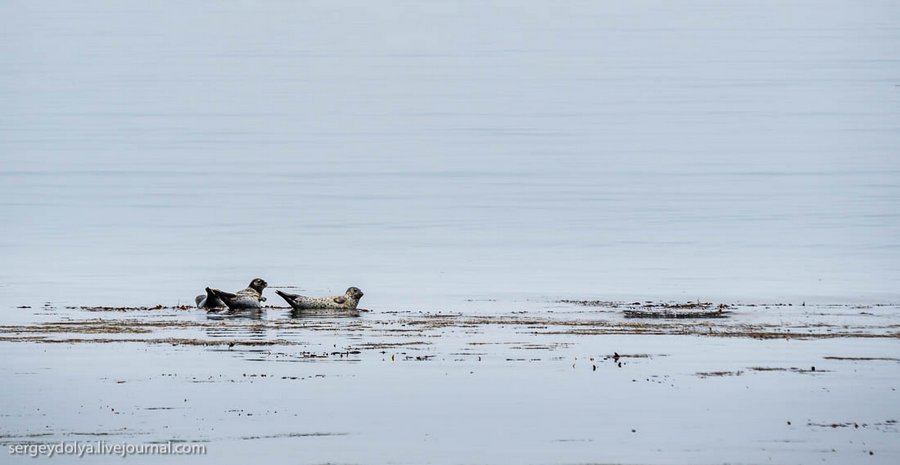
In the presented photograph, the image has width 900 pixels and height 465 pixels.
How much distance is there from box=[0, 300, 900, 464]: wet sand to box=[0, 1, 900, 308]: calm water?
669 cm

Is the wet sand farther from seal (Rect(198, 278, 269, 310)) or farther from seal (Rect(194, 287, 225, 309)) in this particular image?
seal (Rect(194, 287, 225, 309))

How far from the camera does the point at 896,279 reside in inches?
1613

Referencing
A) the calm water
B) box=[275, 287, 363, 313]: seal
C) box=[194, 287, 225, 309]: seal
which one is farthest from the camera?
the calm water

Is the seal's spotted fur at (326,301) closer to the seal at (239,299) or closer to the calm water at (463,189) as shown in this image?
the seal at (239,299)

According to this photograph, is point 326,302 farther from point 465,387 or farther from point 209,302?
point 465,387

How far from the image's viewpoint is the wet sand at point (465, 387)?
1859 cm

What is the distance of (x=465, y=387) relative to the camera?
2195 centimetres

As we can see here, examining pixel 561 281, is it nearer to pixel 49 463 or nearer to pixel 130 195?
pixel 49 463

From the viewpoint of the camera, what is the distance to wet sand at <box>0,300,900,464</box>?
18.6 metres

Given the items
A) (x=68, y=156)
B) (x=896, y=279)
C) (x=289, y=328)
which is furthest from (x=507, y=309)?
(x=68, y=156)

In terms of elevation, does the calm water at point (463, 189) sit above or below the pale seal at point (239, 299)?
above

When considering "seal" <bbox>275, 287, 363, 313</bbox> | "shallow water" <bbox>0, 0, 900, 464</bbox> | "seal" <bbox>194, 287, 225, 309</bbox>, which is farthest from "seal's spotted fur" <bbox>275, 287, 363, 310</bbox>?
"seal" <bbox>194, 287, 225, 309</bbox>

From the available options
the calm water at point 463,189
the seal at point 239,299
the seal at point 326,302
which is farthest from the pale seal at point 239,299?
the calm water at point 463,189

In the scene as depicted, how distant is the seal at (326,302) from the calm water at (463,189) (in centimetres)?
194
